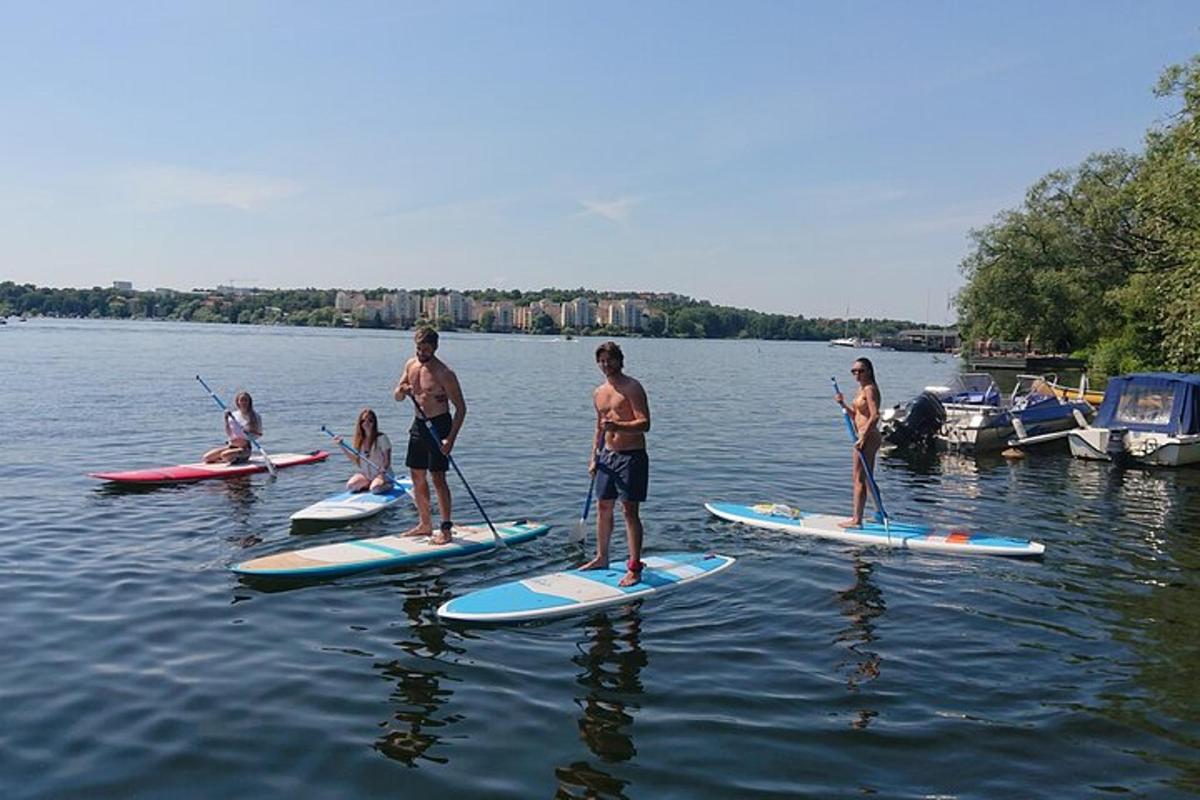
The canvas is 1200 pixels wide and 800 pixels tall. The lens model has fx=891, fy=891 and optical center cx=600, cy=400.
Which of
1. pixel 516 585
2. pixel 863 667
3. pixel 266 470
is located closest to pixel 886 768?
pixel 863 667

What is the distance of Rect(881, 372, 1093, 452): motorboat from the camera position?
22438 millimetres

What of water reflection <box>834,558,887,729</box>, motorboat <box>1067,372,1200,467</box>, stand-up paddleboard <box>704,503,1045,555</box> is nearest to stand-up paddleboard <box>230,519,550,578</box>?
stand-up paddleboard <box>704,503,1045,555</box>

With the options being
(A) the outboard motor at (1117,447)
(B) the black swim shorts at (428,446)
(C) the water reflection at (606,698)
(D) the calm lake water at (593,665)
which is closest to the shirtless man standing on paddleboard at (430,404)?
(B) the black swim shorts at (428,446)

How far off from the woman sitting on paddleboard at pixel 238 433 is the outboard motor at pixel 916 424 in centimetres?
1509

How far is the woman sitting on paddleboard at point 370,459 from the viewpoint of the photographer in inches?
520

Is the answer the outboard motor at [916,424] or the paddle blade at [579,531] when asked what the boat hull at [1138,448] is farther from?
the paddle blade at [579,531]

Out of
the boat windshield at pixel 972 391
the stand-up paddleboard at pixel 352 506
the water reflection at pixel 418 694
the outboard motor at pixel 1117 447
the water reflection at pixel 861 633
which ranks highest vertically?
the boat windshield at pixel 972 391

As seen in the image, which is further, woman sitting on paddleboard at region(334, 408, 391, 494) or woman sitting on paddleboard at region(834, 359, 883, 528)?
woman sitting on paddleboard at region(334, 408, 391, 494)

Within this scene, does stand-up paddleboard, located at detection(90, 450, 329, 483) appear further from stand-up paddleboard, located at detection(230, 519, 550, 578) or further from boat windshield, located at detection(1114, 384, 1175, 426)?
boat windshield, located at detection(1114, 384, 1175, 426)

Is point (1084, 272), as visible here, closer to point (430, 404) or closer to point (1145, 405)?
point (1145, 405)

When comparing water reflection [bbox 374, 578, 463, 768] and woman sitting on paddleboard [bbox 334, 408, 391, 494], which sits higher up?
woman sitting on paddleboard [bbox 334, 408, 391, 494]

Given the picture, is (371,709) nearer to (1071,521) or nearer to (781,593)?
(781,593)

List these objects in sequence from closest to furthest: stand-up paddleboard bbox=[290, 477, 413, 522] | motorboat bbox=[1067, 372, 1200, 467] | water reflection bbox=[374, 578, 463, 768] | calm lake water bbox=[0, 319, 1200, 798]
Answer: calm lake water bbox=[0, 319, 1200, 798] → water reflection bbox=[374, 578, 463, 768] → stand-up paddleboard bbox=[290, 477, 413, 522] → motorboat bbox=[1067, 372, 1200, 467]

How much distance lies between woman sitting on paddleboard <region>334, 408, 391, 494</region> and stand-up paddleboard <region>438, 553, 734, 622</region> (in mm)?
4740
